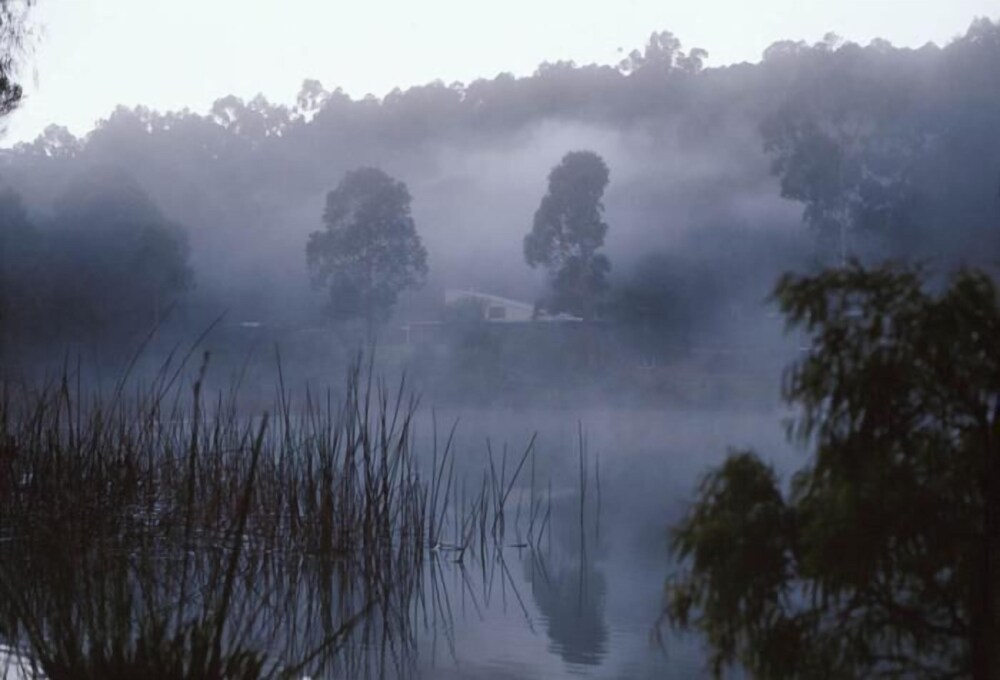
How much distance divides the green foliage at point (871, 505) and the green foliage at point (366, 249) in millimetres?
20686

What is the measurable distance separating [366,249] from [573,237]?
3405 mm

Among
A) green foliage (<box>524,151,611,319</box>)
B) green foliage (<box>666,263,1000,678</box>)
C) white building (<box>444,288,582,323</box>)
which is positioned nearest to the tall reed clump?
green foliage (<box>666,263,1000,678</box>)

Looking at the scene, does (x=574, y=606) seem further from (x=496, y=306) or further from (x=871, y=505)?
(x=496, y=306)

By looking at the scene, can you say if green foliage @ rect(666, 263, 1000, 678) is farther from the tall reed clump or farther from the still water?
the tall reed clump

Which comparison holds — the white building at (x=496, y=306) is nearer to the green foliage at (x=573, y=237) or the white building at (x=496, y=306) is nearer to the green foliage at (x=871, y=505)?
the green foliage at (x=573, y=237)

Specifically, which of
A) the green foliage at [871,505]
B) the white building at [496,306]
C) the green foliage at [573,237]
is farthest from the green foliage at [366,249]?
the green foliage at [871,505]

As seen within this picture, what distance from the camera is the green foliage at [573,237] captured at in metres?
21.4

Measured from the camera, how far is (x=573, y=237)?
21.7m

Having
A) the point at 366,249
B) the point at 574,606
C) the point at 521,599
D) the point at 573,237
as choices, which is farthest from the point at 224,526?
the point at 366,249

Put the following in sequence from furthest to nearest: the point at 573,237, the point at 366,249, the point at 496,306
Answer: the point at 496,306 → the point at 366,249 → the point at 573,237

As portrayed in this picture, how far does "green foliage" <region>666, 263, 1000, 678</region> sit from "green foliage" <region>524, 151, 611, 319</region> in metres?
19.8

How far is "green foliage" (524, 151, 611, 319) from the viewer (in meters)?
21.4

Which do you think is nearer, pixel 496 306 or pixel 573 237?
pixel 573 237

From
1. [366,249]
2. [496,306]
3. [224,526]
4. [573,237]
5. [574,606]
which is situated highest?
[573,237]
